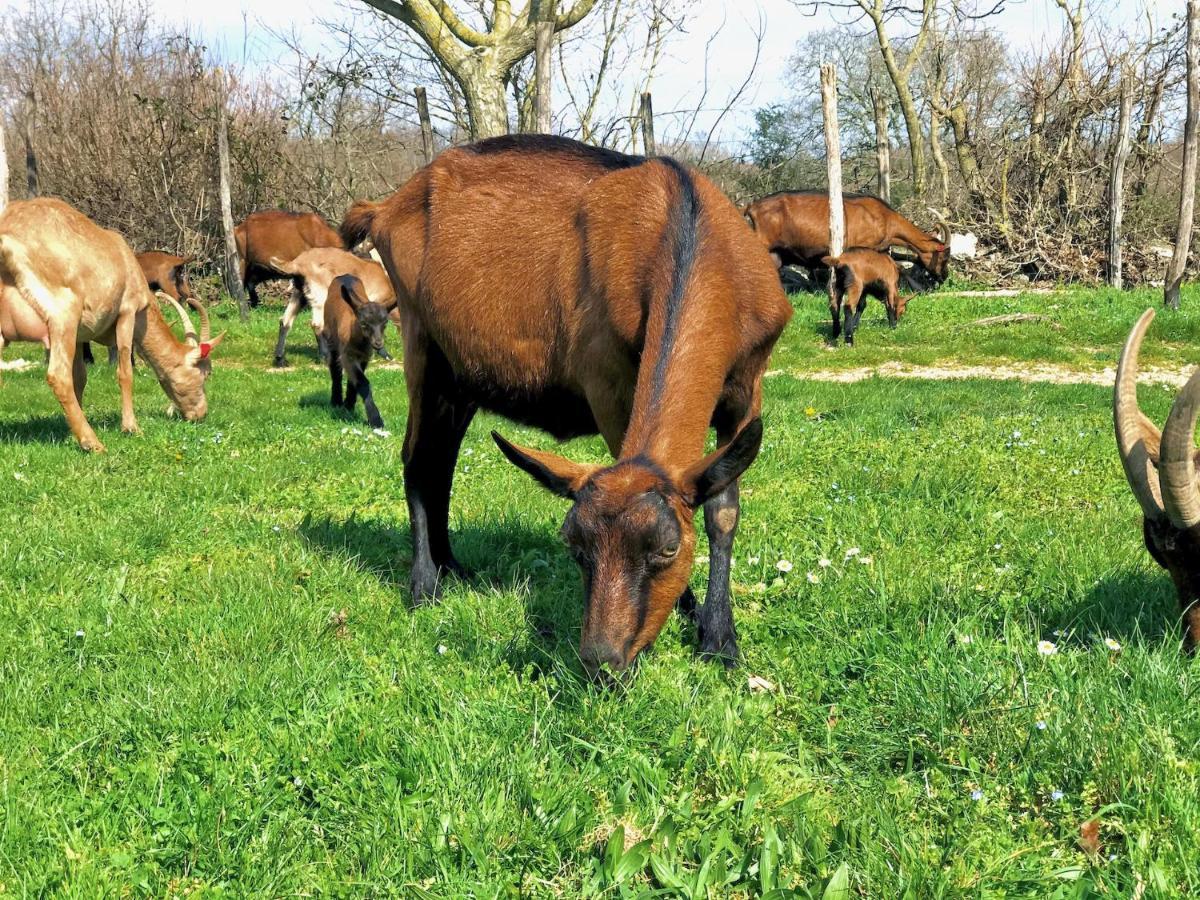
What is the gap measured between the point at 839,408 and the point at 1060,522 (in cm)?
404

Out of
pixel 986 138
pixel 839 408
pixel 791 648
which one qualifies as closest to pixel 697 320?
pixel 791 648

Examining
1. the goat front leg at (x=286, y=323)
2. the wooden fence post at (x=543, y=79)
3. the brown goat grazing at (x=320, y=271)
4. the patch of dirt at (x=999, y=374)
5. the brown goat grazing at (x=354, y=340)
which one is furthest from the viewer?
the goat front leg at (x=286, y=323)

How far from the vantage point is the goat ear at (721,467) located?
3135 millimetres

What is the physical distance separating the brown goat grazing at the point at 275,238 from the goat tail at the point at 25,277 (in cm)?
1081

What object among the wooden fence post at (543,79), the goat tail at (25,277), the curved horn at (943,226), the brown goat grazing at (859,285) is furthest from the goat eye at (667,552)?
the curved horn at (943,226)

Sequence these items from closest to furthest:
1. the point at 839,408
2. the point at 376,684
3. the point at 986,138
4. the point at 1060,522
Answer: the point at 376,684 < the point at 1060,522 < the point at 839,408 < the point at 986,138

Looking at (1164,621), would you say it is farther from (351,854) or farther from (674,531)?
(351,854)

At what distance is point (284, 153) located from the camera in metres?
21.9

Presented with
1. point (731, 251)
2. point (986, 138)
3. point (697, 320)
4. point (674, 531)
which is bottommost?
point (674, 531)

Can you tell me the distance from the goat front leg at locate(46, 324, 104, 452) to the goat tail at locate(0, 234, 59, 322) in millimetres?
226

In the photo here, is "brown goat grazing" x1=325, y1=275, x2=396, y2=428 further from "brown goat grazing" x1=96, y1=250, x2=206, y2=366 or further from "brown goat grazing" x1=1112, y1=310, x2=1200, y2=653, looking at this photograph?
"brown goat grazing" x1=1112, y1=310, x2=1200, y2=653

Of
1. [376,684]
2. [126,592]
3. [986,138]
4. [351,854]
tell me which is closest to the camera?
[351,854]

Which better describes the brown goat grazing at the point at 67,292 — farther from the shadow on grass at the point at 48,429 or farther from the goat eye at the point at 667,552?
the goat eye at the point at 667,552

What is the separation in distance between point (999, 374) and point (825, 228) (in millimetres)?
7577
